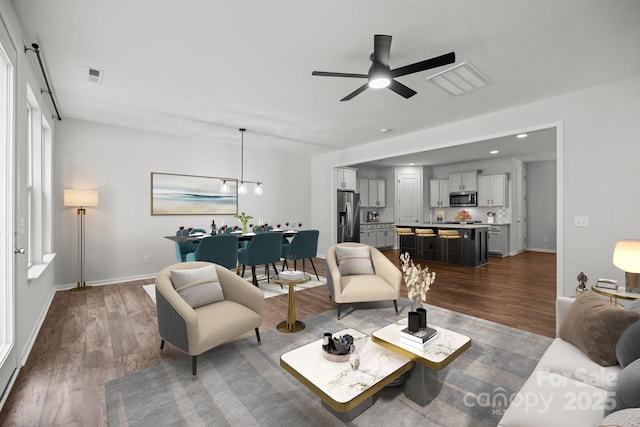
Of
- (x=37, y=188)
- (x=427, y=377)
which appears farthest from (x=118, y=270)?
(x=427, y=377)

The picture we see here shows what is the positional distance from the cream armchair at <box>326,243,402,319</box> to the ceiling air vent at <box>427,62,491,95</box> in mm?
2153

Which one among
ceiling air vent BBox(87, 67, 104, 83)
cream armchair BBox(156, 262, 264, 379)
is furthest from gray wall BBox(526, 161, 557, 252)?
ceiling air vent BBox(87, 67, 104, 83)

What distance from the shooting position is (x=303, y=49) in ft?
8.89

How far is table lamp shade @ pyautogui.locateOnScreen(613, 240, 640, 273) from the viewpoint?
7.42ft

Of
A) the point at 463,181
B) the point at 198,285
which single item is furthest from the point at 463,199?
the point at 198,285

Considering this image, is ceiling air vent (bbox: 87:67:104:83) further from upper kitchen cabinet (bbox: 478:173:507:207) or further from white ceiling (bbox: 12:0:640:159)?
upper kitchen cabinet (bbox: 478:173:507:207)

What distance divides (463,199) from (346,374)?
8.27m

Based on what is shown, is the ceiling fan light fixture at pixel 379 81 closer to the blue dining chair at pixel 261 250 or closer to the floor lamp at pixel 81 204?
the blue dining chair at pixel 261 250

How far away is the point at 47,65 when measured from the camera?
3.01m

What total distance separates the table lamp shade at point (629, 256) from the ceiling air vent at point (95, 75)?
5.17 metres

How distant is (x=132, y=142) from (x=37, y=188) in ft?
5.96

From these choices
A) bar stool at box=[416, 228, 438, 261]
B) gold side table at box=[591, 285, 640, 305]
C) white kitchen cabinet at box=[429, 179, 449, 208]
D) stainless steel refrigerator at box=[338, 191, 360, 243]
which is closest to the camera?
gold side table at box=[591, 285, 640, 305]

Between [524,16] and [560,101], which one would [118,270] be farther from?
[560,101]

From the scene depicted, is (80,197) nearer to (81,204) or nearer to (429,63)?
(81,204)
